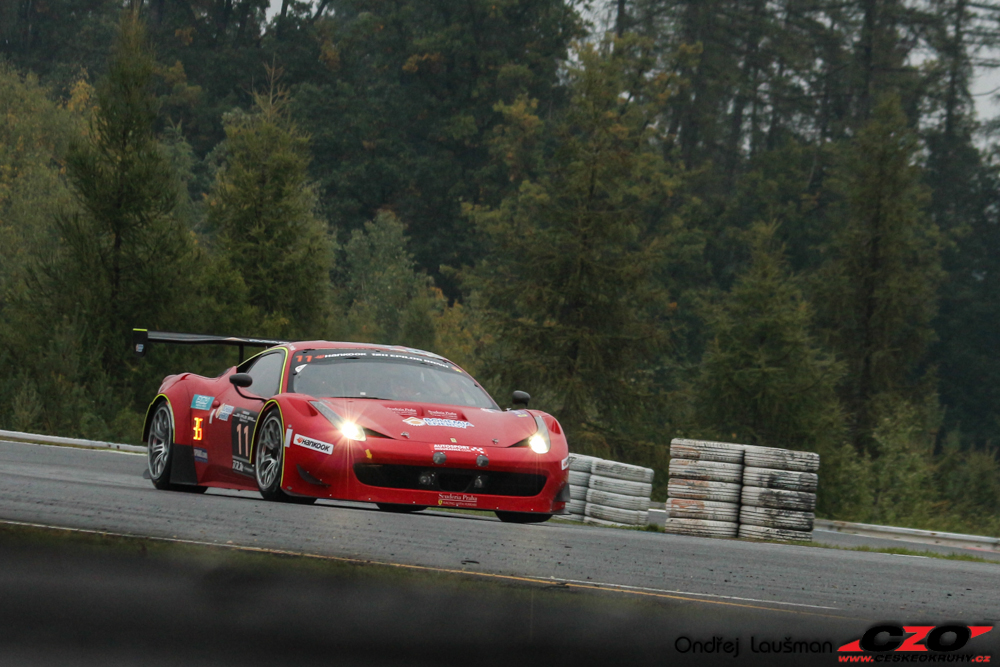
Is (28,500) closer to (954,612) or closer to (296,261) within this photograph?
(954,612)

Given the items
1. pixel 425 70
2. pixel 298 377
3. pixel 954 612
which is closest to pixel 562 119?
pixel 425 70

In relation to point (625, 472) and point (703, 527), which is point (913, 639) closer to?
point (703, 527)

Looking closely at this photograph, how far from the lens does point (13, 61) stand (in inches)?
3066

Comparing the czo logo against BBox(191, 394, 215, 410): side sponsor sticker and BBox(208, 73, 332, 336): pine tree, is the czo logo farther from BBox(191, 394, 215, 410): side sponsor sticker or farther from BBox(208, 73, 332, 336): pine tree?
BBox(208, 73, 332, 336): pine tree

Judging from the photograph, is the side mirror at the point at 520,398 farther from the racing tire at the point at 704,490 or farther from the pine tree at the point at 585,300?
the pine tree at the point at 585,300

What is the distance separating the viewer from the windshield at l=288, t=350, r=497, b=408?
9227 mm

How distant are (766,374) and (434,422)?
29910 millimetres

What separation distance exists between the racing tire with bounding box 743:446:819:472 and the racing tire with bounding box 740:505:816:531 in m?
0.40

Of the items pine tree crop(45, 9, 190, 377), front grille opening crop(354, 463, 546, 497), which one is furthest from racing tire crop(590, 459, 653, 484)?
pine tree crop(45, 9, 190, 377)

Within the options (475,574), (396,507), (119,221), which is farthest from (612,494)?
(119,221)

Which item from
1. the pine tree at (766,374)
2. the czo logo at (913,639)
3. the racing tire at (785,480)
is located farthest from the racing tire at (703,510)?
the pine tree at (766,374)

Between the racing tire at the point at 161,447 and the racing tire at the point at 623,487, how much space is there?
214 inches

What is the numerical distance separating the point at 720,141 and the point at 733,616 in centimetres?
7059

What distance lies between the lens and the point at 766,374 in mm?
37250
